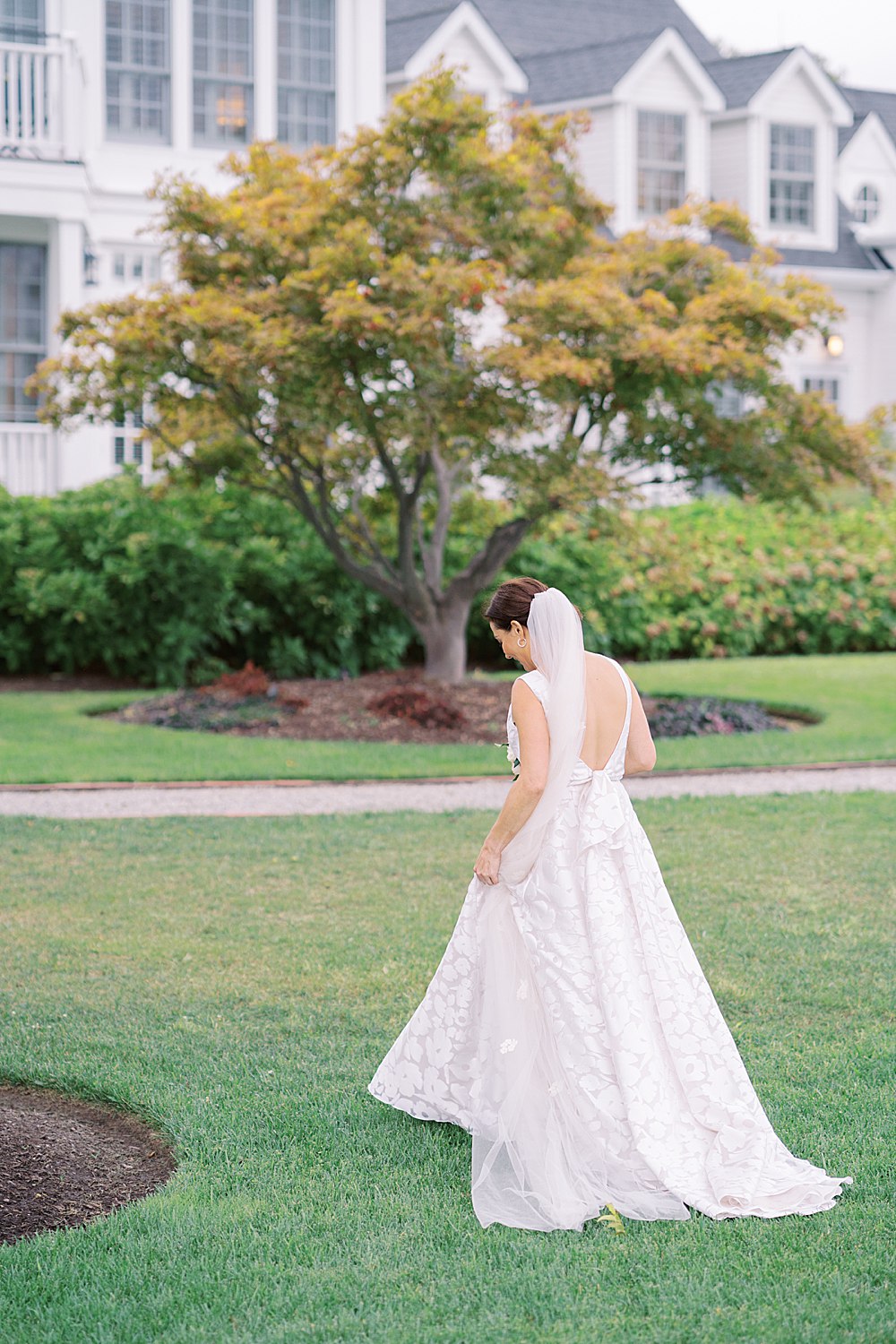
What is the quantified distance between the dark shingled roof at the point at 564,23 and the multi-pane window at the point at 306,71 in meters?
4.23

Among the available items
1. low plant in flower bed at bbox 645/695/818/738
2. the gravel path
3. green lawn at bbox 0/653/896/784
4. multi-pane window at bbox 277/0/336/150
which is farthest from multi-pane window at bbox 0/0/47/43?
the gravel path

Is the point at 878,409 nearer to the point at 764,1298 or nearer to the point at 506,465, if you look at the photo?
the point at 506,465

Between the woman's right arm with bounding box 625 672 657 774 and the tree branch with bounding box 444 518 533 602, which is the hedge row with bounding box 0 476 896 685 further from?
the woman's right arm with bounding box 625 672 657 774

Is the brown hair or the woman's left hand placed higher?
the brown hair

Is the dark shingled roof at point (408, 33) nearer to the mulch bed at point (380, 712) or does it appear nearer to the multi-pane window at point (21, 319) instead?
the multi-pane window at point (21, 319)

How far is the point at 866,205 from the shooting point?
27.1 metres

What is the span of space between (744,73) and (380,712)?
1642 cm

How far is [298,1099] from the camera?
172 inches

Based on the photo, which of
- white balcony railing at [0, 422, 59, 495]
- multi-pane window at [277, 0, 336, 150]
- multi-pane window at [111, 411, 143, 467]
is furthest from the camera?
multi-pane window at [277, 0, 336, 150]

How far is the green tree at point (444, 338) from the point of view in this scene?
1079 centimetres

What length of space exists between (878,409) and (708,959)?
7.57 m

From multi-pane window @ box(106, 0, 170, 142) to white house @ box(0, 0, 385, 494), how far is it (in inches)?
0.6

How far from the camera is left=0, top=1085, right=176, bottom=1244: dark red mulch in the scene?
366 cm

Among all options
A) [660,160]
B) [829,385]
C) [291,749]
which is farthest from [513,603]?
[829,385]
